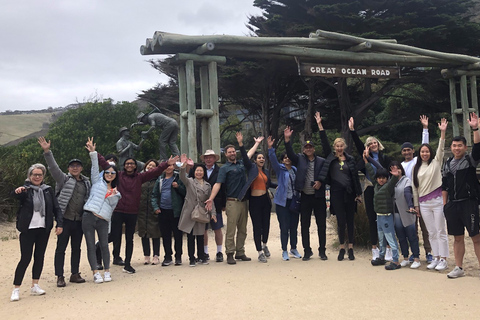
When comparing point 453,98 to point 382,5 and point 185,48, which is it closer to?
point 382,5

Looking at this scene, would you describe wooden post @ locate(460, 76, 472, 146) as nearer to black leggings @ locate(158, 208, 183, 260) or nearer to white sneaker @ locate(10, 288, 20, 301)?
black leggings @ locate(158, 208, 183, 260)

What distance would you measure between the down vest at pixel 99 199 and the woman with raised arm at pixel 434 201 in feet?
12.7

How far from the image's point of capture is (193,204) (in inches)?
249

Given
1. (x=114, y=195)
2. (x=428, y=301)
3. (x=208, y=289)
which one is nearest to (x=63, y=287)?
(x=114, y=195)

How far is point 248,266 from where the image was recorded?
6188mm

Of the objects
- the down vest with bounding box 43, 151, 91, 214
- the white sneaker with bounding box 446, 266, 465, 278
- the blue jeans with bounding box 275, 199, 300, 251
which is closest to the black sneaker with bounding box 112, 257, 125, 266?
the down vest with bounding box 43, 151, 91, 214

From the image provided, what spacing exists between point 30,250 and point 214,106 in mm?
5089

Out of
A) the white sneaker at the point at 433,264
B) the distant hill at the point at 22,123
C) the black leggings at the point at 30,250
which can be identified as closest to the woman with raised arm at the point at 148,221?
the black leggings at the point at 30,250

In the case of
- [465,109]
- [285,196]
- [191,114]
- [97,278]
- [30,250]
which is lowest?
[97,278]

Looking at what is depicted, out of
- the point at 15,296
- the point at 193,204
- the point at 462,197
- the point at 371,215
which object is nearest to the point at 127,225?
the point at 193,204

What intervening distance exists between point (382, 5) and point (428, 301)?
16283 millimetres

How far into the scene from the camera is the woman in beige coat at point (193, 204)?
6.23 meters

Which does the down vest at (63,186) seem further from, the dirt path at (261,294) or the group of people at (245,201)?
the dirt path at (261,294)

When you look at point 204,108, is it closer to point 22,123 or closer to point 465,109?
point 465,109
